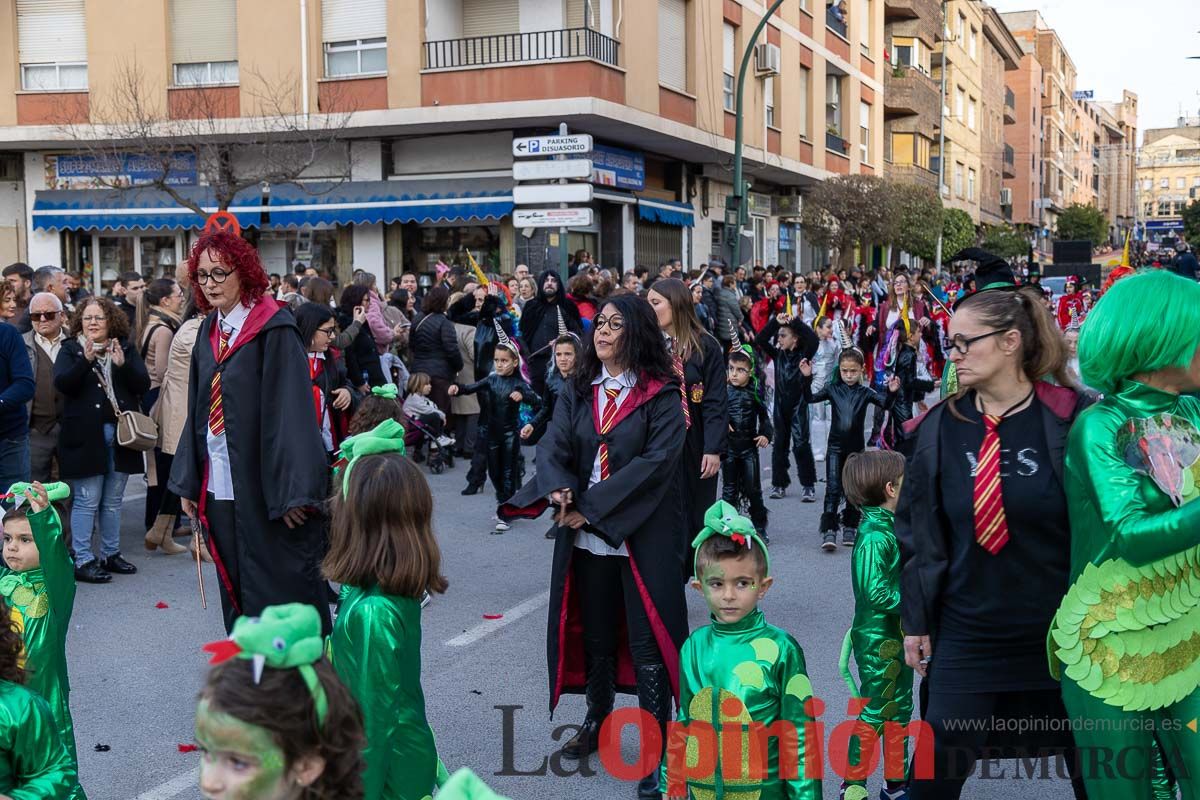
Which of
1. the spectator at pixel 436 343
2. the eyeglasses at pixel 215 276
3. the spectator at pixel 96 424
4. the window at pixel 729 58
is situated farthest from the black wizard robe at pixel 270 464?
the window at pixel 729 58

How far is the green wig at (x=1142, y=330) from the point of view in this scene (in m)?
3.03

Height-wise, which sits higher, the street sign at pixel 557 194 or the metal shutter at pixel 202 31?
the metal shutter at pixel 202 31

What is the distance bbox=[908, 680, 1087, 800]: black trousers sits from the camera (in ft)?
11.2

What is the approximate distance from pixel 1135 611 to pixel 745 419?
6000mm

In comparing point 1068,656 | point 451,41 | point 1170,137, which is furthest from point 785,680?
point 1170,137

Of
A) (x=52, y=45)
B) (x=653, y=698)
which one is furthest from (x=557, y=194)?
(x=52, y=45)

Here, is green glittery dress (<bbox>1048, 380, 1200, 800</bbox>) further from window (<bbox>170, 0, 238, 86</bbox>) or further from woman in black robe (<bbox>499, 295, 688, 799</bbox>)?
window (<bbox>170, 0, 238, 86</bbox>)

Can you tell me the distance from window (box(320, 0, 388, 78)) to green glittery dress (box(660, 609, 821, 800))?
67.4 ft

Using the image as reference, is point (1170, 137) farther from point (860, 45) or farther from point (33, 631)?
point (33, 631)

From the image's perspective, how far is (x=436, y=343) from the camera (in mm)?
12477

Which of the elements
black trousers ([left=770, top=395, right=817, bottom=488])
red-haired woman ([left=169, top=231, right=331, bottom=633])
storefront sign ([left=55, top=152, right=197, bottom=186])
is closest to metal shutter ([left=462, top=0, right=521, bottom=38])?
storefront sign ([left=55, top=152, right=197, bottom=186])

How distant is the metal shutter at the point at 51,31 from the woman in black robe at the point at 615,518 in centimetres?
2278

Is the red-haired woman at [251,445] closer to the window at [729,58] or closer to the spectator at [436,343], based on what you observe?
the spectator at [436,343]

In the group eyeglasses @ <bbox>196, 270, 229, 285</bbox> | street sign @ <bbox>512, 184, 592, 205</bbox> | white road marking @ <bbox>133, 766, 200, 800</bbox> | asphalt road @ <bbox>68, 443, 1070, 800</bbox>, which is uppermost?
street sign @ <bbox>512, 184, 592, 205</bbox>
